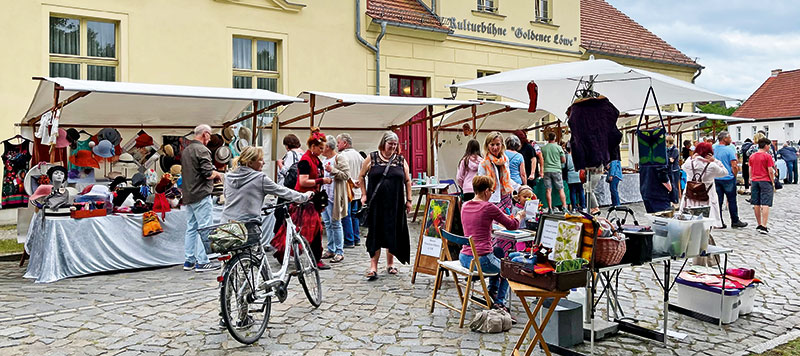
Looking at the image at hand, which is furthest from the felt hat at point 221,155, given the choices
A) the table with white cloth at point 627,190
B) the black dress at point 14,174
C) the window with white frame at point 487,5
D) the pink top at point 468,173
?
the window with white frame at point 487,5

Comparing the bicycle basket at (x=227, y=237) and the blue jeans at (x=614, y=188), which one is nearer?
the bicycle basket at (x=227, y=237)

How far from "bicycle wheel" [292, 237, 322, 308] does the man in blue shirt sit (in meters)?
7.86

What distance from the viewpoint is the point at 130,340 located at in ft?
15.4

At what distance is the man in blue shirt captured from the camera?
33.9ft

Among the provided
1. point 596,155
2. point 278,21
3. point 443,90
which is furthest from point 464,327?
point 443,90

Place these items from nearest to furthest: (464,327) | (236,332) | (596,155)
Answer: (236,332) → (464,327) → (596,155)

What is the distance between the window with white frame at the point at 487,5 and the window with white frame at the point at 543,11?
1704mm

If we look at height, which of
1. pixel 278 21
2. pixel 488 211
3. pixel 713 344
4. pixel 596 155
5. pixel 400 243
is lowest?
pixel 713 344

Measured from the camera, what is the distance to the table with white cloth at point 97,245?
668 cm

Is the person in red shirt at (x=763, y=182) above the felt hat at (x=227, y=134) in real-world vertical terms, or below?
below

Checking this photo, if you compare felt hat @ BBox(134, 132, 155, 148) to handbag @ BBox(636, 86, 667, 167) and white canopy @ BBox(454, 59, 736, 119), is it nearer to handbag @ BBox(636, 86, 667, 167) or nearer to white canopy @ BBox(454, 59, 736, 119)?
white canopy @ BBox(454, 59, 736, 119)

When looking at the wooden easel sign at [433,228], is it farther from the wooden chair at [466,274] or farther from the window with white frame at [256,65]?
the window with white frame at [256,65]

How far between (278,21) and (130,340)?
30.2 ft

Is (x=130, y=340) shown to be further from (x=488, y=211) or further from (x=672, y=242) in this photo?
(x=672, y=242)
